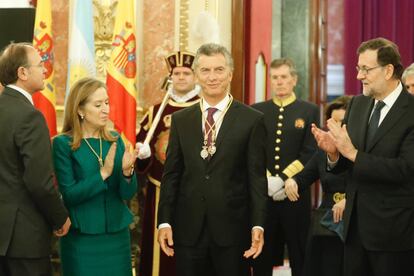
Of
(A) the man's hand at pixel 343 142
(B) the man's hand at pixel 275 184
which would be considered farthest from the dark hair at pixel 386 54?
(B) the man's hand at pixel 275 184

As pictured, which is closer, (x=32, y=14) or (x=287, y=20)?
(x=32, y=14)

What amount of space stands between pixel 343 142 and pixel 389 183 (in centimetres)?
31

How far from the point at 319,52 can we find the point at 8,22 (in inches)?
165

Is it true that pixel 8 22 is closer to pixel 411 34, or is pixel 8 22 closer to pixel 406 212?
pixel 406 212

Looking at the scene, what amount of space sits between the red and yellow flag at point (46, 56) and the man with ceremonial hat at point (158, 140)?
683mm

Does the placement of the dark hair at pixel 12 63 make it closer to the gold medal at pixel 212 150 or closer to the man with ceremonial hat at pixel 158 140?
the gold medal at pixel 212 150

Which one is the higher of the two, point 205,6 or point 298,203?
point 205,6

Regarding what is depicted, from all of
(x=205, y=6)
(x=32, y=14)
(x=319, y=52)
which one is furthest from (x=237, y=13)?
(x=319, y=52)

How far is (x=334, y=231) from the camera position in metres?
4.81

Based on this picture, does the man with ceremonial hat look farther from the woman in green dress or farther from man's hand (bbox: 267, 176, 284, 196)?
the woman in green dress

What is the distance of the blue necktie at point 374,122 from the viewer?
3.87 metres

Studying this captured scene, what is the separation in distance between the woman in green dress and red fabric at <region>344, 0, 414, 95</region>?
5415mm

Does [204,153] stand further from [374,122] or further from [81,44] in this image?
[81,44]

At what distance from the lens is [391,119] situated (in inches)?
149
